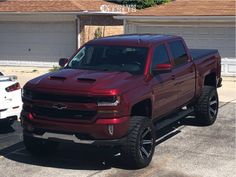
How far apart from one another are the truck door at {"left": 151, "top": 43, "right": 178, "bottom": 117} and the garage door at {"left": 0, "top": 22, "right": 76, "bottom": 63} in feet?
49.3

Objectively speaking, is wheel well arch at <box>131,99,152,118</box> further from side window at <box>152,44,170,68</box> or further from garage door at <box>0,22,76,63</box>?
garage door at <box>0,22,76,63</box>

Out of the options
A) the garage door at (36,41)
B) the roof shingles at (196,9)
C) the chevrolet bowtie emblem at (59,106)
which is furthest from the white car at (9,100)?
the garage door at (36,41)

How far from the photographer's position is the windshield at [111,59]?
895cm

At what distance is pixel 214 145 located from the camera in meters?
9.88

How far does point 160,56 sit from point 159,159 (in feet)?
6.32

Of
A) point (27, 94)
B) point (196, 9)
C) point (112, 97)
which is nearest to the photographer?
point (112, 97)

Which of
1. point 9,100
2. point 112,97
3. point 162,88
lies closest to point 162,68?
point 162,88

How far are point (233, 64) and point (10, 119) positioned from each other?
12424mm

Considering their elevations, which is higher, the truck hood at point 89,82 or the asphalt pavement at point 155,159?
the truck hood at point 89,82

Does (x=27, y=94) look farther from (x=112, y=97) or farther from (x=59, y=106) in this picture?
(x=112, y=97)

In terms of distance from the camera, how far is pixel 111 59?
9227mm

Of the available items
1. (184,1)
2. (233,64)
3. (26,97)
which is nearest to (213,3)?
(184,1)

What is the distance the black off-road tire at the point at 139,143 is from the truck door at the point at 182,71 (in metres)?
1.62

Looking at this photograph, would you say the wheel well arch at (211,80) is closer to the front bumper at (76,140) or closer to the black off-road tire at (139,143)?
the black off-road tire at (139,143)
